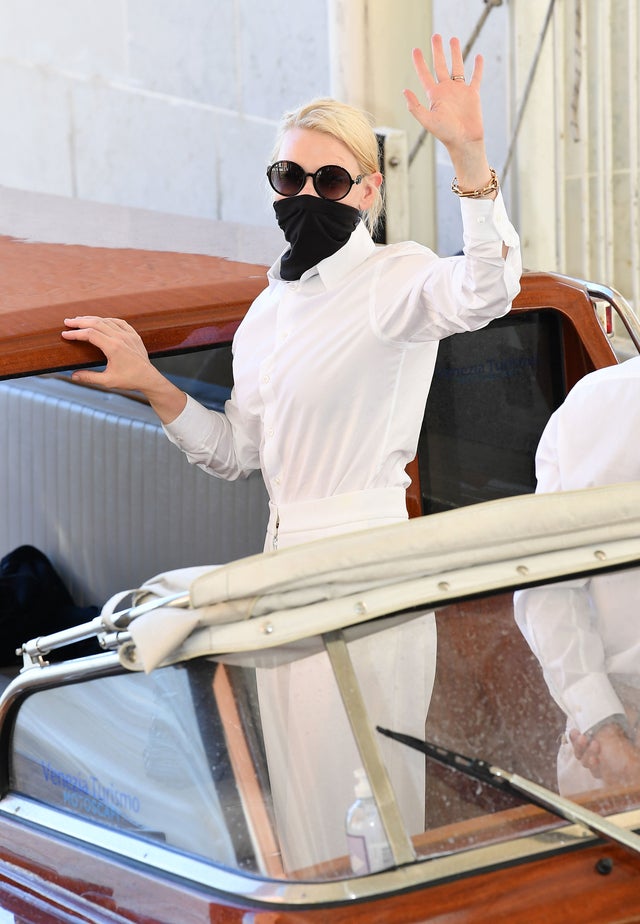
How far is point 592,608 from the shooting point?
67.4 inches

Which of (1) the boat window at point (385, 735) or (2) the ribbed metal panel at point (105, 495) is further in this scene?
(2) the ribbed metal panel at point (105, 495)

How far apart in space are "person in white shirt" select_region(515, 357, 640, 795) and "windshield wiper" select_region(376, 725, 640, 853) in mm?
65

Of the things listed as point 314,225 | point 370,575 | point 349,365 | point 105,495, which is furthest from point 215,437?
point 105,495

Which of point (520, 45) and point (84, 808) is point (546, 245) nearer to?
point (520, 45)

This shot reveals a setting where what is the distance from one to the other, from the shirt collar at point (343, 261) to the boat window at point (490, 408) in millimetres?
778

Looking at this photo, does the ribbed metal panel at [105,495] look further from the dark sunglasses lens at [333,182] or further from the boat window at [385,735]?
the boat window at [385,735]

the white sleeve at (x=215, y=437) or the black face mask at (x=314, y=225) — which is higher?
the black face mask at (x=314, y=225)

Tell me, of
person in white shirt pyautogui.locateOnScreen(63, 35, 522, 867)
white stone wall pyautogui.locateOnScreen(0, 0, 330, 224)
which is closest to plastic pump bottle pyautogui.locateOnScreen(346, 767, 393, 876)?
person in white shirt pyautogui.locateOnScreen(63, 35, 522, 867)

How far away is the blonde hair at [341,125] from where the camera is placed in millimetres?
2410

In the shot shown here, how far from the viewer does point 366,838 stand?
146 centimetres

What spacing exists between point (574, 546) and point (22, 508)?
3346mm

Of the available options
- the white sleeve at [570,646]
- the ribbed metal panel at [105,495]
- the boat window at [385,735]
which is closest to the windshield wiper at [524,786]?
the boat window at [385,735]

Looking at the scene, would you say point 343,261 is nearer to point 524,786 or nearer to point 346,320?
point 346,320

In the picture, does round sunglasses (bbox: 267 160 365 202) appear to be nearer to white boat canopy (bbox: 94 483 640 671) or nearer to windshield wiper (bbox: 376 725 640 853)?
white boat canopy (bbox: 94 483 640 671)
